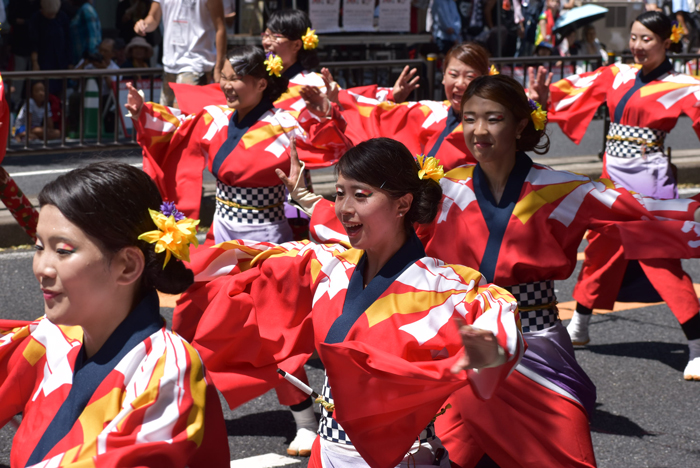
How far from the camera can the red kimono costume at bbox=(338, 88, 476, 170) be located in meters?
4.51

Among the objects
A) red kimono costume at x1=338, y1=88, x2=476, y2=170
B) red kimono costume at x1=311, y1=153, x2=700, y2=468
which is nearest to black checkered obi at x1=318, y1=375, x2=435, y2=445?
red kimono costume at x1=311, y1=153, x2=700, y2=468

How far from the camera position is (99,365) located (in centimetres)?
191

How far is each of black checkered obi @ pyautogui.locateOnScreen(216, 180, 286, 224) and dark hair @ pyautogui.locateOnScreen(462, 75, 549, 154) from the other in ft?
4.92

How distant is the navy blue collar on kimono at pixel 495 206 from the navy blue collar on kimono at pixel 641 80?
278 cm

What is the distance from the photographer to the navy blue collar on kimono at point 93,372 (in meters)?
1.89

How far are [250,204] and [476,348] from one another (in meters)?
2.40

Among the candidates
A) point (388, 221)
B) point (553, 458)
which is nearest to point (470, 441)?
point (553, 458)

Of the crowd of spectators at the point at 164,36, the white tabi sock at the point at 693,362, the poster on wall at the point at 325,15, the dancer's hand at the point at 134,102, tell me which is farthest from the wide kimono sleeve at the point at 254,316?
the poster on wall at the point at 325,15

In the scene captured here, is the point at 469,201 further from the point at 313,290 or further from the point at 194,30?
the point at 194,30

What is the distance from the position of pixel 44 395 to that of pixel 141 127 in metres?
2.75

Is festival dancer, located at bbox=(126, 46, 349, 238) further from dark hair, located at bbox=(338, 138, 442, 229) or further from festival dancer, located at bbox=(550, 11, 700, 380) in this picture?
dark hair, located at bbox=(338, 138, 442, 229)

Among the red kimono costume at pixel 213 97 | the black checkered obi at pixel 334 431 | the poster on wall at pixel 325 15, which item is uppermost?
the poster on wall at pixel 325 15

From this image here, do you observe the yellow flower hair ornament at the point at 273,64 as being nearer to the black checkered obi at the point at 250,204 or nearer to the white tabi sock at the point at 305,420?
the black checkered obi at the point at 250,204

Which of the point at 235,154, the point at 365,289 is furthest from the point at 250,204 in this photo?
the point at 365,289
